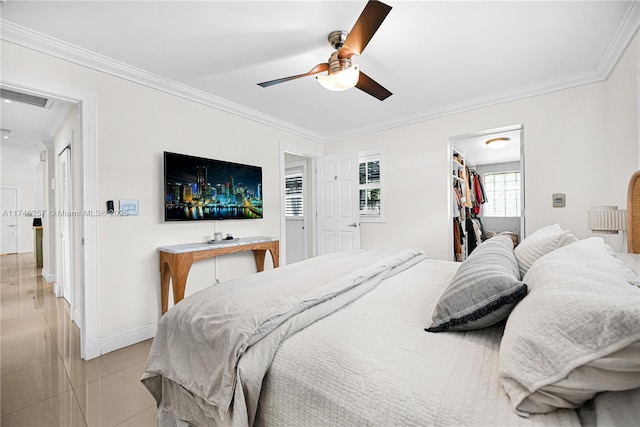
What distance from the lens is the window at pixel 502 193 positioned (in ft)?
22.3

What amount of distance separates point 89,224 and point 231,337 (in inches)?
82.7

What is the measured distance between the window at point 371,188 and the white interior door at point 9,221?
9067mm

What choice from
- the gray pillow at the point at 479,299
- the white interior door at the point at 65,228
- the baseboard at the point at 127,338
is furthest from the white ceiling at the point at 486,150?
the white interior door at the point at 65,228

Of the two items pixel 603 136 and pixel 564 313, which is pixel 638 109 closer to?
pixel 603 136

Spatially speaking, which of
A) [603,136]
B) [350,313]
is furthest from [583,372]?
[603,136]

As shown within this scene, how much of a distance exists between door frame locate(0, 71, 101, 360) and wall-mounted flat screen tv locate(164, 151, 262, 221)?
552mm

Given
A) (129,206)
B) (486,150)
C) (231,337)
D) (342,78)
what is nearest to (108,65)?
(129,206)

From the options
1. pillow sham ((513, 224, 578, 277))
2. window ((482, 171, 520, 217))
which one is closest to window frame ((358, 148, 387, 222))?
pillow sham ((513, 224, 578, 277))

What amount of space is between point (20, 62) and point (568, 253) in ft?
11.4

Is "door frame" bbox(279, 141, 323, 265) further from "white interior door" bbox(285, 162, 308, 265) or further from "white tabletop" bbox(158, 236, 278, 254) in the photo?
"white tabletop" bbox(158, 236, 278, 254)

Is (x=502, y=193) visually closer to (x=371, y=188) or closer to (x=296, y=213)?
(x=371, y=188)

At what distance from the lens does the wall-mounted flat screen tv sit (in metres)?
2.78

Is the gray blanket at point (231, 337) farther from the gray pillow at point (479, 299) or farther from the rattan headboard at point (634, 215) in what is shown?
the rattan headboard at point (634, 215)

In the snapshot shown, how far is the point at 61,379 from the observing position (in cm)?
196
